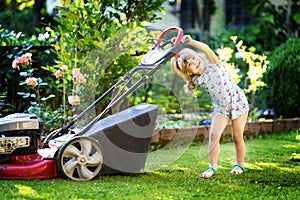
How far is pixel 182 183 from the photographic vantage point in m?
4.72

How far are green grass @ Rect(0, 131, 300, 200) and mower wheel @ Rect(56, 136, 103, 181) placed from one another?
79 millimetres

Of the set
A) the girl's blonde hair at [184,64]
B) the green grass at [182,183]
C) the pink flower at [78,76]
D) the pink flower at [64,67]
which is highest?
the girl's blonde hair at [184,64]

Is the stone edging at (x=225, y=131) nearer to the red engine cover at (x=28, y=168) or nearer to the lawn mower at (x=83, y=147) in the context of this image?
the lawn mower at (x=83, y=147)

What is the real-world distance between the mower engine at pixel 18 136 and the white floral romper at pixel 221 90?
1.31m

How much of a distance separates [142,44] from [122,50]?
0.29 metres

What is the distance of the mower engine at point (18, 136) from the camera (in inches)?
183

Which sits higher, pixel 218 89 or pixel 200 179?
pixel 218 89

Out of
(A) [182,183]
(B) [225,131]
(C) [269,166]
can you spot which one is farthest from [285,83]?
(A) [182,183]

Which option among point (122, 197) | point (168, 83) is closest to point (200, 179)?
point (122, 197)

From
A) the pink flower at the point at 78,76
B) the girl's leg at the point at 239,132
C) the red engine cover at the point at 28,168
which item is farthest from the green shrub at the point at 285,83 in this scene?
the red engine cover at the point at 28,168

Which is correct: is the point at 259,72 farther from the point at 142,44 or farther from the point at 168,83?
the point at 168,83

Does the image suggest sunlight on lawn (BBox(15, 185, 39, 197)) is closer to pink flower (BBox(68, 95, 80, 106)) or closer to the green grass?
the green grass

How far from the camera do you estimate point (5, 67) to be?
6789mm

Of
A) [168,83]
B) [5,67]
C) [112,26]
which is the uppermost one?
[112,26]
